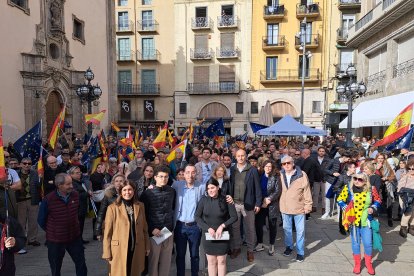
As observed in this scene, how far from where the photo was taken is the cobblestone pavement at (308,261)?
189 inches

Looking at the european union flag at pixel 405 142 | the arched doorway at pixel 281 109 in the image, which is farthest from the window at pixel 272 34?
the european union flag at pixel 405 142

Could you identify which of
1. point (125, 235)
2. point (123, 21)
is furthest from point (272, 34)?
point (125, 235)

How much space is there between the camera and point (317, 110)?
29.1 metres

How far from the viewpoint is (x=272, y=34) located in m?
29.1

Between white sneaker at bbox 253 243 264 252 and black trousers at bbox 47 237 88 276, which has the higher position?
black trousers at bbox 47 237 88 276

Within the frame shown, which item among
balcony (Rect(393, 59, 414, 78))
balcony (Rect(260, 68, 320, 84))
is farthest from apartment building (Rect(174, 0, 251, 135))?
balcony (Rect(393, 59, 414, 78))

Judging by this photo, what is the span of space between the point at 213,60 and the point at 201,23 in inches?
142

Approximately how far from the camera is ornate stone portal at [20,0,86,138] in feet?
49.4

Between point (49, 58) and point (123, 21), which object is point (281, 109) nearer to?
point (123, 21)

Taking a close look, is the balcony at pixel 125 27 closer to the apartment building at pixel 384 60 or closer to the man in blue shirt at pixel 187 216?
the apartment building at pixel 384 60

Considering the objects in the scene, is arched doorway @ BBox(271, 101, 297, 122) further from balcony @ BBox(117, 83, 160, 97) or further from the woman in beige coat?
the woman in beige coat

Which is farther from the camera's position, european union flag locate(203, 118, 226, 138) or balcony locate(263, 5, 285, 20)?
balcony locate(263, 5, 285, 20)

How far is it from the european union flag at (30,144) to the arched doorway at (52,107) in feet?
36.4

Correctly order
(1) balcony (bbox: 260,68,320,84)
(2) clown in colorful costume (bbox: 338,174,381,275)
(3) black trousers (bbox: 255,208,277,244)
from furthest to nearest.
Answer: (1) balcony (bbox: 260,68,320,84) < (3) black trousers (bbox: 255,208,277,244) < (2) clown in colorful costume (bbox: 338,174,381,275)
